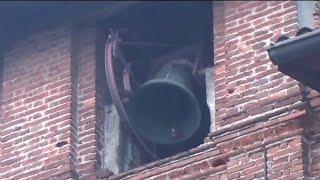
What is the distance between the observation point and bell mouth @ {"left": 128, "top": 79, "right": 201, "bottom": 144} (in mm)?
15219

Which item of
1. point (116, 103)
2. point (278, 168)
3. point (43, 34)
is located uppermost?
point (43, 34)

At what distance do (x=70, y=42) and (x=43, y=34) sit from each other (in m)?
0.34

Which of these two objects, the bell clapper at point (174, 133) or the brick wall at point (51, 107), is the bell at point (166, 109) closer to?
the bell clapper at point (174, 133)

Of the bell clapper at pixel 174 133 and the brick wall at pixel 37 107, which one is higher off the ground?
the brick wall at pixel 37 107

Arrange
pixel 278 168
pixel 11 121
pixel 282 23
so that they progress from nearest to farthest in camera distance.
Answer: pixel 278 168, pixel 282 23, pixel 11 121

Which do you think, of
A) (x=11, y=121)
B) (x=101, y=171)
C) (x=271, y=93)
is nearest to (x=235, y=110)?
(x=271, y=93)

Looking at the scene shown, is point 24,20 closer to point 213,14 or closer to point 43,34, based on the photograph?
point 43,34

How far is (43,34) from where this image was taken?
53.5 feet

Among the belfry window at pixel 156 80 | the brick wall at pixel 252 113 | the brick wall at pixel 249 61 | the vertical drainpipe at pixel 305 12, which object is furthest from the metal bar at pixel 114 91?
the vertical drainpipe at pixel 305 12

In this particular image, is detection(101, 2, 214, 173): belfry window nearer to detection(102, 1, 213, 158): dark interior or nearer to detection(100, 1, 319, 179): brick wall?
detection(102, 1, 213, 158): dark interior

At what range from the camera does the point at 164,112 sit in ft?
50.8

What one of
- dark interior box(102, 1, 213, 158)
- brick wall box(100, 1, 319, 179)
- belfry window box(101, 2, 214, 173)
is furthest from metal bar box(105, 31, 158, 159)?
brick wall box(100, 1, 319, 179)

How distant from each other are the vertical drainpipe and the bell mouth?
1111 mm

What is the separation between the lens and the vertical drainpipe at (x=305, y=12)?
1490 cm
